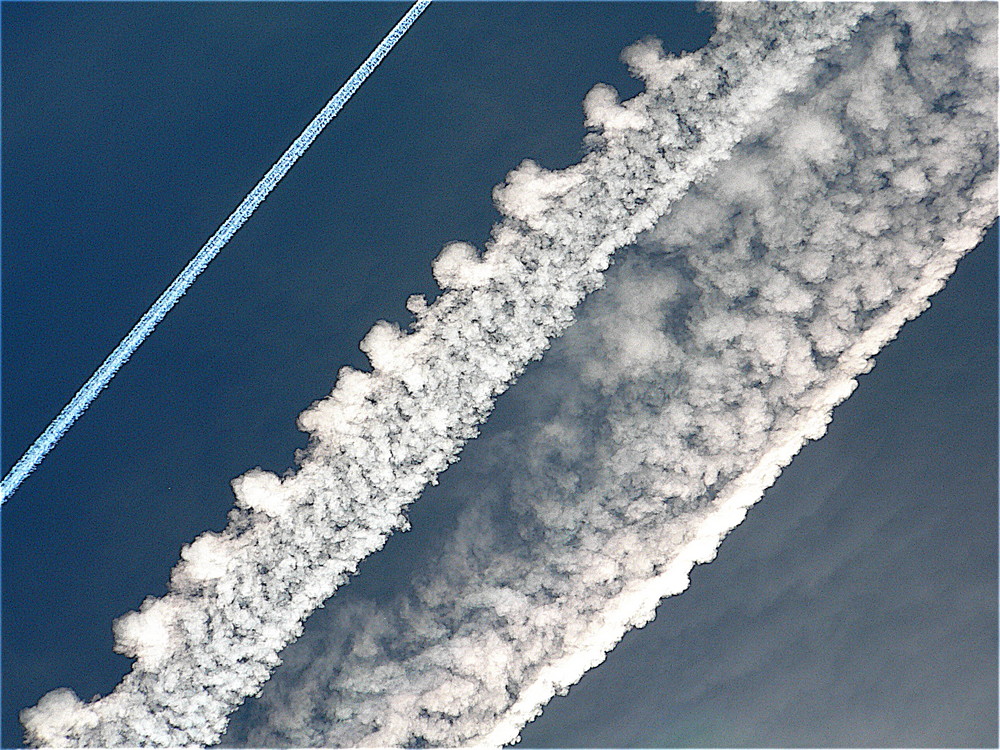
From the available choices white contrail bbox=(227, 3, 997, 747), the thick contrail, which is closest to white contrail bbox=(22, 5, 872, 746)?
white contrail bbox=(227, 3, 997, 747)

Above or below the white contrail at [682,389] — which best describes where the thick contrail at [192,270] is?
above

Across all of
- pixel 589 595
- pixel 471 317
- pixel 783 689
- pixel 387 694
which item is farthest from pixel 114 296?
pixel 783 689

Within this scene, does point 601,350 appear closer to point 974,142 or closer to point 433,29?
point 433,29

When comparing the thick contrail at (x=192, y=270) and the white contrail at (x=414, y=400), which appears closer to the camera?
the white contrail at (x=414, y=400)

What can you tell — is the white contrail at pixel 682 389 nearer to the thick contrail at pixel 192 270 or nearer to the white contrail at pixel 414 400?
the white contrail at pixel 414 400

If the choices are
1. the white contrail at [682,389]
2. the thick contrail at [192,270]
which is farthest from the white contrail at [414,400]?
the thick contrail at [192,270]

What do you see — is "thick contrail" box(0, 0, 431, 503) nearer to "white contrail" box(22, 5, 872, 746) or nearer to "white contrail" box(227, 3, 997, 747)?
"white contrail" box(22, 5, 872, 746)
